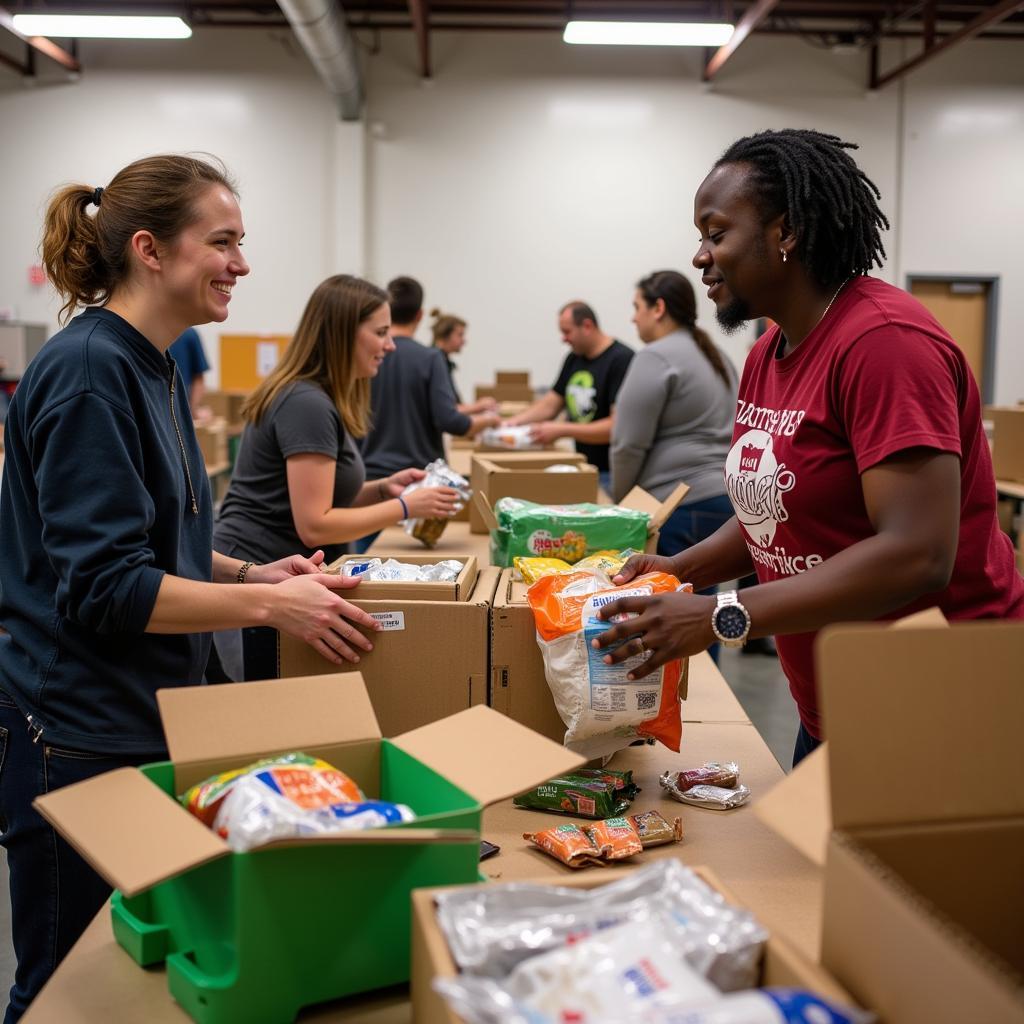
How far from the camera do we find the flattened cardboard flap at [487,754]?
0.98 m

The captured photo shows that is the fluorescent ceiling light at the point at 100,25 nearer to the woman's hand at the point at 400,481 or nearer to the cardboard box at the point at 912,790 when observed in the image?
the woman's hand at the point at 400,481

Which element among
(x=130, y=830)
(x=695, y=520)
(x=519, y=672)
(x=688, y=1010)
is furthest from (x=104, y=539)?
(x=695, y=520)

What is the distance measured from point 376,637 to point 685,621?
46 cm

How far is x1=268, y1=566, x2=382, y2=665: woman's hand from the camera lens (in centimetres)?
138

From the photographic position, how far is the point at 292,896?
859mm

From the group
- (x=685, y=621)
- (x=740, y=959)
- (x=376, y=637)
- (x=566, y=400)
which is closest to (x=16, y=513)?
(x=376, y=637)

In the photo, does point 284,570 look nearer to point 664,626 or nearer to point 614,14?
point 664,626

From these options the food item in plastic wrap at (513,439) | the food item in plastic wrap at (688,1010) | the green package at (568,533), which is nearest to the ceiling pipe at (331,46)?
the food item in plastic wrap at (513,439)

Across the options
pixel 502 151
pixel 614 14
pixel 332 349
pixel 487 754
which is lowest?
pixel 487 754

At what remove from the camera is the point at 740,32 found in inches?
307

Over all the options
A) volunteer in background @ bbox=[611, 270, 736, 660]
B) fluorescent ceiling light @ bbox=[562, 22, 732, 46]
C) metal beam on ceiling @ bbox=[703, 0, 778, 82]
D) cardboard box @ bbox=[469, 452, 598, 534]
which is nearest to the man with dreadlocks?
cardboard box @ bbox=[469, 452, 598, 534]

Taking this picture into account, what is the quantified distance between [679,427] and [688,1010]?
2.98 m

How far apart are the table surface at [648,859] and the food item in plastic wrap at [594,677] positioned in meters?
0.11

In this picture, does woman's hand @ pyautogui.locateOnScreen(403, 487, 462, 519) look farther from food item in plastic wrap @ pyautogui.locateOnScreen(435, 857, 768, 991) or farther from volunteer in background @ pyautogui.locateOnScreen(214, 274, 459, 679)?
food item in plastic wrap @ pyautogui.locateOnScreen(435, 857, 768, 991)
